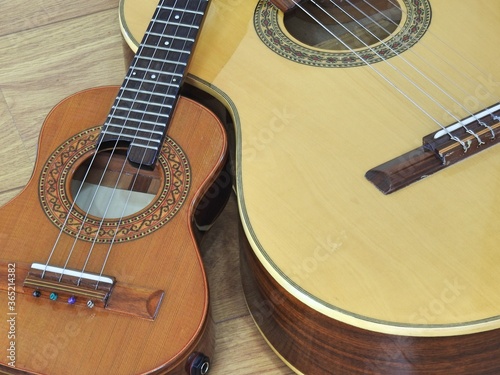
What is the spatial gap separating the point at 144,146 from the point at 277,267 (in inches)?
11.7

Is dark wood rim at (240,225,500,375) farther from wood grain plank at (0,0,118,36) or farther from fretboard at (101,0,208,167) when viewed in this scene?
wood grain plank at (0,0,118,36)

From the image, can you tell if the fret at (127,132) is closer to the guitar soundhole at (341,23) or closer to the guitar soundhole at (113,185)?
the guitar soundhole at (113,185)

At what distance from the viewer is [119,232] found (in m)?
1.05

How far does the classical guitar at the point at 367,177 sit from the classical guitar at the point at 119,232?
7 centimetres

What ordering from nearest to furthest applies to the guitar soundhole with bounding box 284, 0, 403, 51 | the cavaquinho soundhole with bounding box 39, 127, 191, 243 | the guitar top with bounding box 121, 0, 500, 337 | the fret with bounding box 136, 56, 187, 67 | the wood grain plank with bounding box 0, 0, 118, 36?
the guitar top with bounding box 121, 0, 500, 337
the cavaquinho soundhole with bounding box 39, 127, 191, 243
the fret with bounding box 136, 56, 187, 67
the guitar soundhole with bounding box 284, 0, 403, 51
the wood grain plank with bounding box 0, 0, 118, 36

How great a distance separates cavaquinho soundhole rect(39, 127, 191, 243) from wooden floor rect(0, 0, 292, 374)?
0.25 metres

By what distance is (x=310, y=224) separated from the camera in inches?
39.9

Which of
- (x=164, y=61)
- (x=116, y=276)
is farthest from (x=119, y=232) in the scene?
(x=164, y=61)

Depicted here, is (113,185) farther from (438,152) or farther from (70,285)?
(438,152)

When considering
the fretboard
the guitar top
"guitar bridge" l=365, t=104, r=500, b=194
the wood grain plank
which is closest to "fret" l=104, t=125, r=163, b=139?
the fretboard

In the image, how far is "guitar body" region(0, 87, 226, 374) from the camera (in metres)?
0.96

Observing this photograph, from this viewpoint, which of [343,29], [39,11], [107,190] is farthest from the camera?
[39,11]

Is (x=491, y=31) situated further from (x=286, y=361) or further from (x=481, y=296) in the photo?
(x=286, y=361)

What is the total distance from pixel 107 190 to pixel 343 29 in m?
0.52
